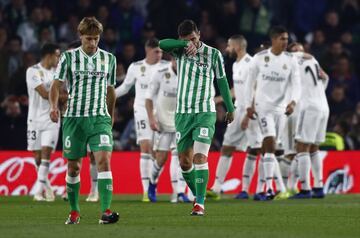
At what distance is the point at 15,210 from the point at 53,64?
3.72 m

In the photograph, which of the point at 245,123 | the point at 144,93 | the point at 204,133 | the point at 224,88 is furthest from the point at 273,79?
the point at 204,133

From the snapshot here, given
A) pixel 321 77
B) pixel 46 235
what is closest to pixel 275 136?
pixel 321 77

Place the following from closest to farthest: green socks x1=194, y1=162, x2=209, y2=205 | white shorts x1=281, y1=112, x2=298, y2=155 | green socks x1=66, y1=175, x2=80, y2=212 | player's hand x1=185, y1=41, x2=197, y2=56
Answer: green socks x1=66, y1=175, x2=80, y2=212 < green socks x1=194, y1=162, x2=209, y2=205 < player's hand x1=185, y1=41, x2=197, y2=56 < white shorts x1=281, y1=112, x2=298, y2=155

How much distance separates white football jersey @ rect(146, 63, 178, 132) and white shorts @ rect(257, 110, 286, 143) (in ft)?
4.51

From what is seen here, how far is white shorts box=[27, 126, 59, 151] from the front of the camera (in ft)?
55.5

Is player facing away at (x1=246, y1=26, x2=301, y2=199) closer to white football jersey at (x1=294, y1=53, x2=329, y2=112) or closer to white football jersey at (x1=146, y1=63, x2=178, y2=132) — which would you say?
white football jersey at (x1=294, y1=53, x2=329, y2=112)

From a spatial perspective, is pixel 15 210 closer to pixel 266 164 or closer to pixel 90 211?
pixel 90 211

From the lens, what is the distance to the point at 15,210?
13828 millimetres

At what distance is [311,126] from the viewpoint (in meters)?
17.6

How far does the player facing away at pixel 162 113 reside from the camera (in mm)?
16484

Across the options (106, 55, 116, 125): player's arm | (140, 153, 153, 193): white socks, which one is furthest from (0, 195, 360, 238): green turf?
(106, 55, 116, 125): player's arm

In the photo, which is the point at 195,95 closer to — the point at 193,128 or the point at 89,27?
the point at 193,128

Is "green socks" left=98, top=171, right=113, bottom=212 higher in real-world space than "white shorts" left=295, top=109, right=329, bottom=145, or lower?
lower

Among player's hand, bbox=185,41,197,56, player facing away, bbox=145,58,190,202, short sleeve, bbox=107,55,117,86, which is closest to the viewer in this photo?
short sleeve, bbox=107,55,117,86
